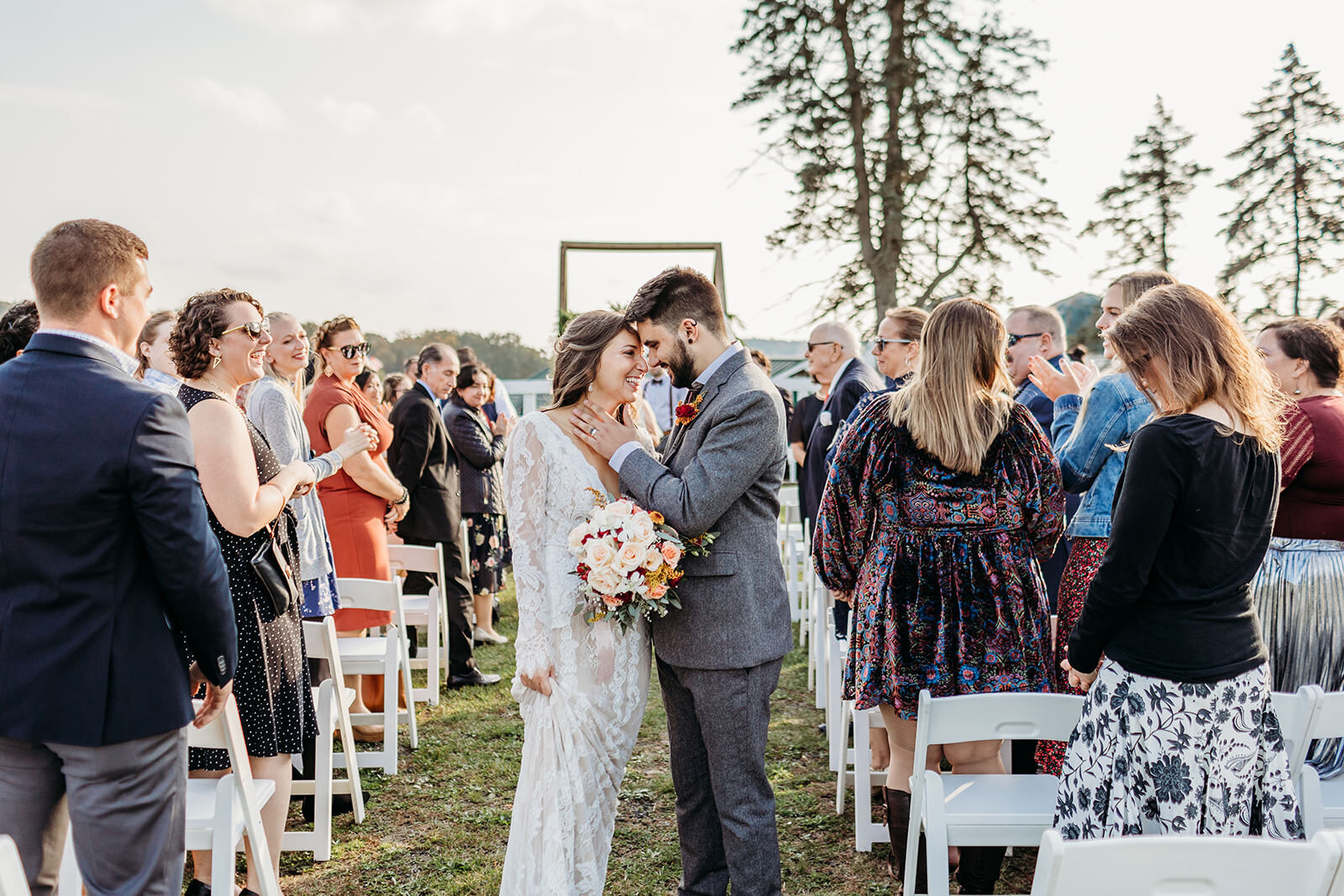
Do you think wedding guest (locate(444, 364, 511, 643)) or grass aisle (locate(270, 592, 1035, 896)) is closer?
grass aisle (locate(270, 592, 1035, 896))

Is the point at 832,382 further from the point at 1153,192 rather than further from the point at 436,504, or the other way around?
the point at 1153,192

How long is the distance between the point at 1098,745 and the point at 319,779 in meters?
3.02

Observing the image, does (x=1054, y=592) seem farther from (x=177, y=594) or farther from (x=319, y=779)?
(x=177, y=594)

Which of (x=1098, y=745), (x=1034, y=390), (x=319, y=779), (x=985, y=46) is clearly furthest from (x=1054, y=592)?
(x=985, y=46)

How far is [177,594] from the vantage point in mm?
2227

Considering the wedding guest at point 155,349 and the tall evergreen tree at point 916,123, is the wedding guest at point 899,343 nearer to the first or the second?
the wedding guest at point 155,349

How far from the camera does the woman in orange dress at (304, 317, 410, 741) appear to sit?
16.5 ft

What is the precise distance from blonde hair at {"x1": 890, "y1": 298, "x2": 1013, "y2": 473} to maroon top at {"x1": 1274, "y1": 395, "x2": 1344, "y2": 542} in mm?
1230

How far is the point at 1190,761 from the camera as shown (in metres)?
2.48

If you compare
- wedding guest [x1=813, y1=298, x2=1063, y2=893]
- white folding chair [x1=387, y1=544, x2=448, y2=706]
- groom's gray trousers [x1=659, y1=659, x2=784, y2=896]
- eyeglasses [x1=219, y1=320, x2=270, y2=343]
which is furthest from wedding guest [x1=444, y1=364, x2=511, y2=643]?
groom's gray trousers [x1=659, y1=659, x2=784, y2=896]

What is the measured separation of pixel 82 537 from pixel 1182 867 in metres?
2.40

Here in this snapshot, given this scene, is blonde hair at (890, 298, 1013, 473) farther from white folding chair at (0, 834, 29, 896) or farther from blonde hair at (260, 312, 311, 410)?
blonde hair at (260, 312, 311, 410)

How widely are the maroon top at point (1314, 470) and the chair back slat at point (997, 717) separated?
5.30 feet

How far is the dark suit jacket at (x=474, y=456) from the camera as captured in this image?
732 centimetres
